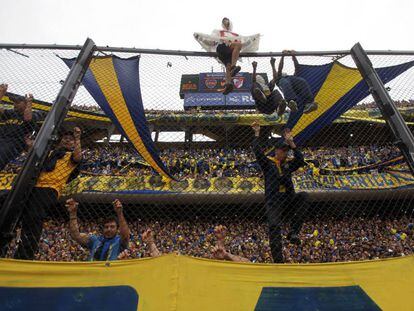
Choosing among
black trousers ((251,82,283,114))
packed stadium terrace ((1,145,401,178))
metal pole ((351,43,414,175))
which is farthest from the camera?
packed stadium terrace ((1,145,401,178))

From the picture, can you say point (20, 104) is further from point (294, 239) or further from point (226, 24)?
Answer: point (294, 239)

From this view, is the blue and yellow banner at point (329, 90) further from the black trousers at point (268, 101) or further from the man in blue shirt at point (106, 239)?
the man in blue shirt at point (106, 239)

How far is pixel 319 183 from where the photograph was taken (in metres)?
15.0

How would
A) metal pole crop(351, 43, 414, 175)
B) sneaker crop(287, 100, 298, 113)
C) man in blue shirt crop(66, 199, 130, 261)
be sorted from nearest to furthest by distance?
1. metal pole crop(351, 43, 414, 175)
2. man in blue shirt crop(66, 199, 130, 261)
3. sneaker crop(287, 100, 298, 113)

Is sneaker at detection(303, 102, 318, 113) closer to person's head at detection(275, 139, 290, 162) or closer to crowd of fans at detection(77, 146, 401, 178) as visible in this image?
person's head at detection(275, 139, 290, 162)

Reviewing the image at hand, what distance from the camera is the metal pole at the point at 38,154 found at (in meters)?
2.47

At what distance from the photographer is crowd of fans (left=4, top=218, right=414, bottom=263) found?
10570 mm

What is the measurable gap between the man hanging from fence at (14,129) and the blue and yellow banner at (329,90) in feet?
10.9

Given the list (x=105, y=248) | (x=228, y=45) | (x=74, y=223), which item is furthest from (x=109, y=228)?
→ (x=228, y=45)

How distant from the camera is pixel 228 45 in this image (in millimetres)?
4430

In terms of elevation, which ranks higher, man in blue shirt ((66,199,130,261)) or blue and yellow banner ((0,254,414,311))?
blue and yellow banner ((0,254,414,311))

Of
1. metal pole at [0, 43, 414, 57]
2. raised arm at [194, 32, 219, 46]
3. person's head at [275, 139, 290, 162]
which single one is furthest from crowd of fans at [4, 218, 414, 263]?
metal pole at [0, 43, 414, 57]

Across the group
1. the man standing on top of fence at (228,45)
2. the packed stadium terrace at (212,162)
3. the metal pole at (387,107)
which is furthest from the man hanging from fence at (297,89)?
the packed stadium terrace at (212,162)

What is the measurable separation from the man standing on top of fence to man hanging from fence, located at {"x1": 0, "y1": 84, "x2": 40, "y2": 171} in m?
2.37
